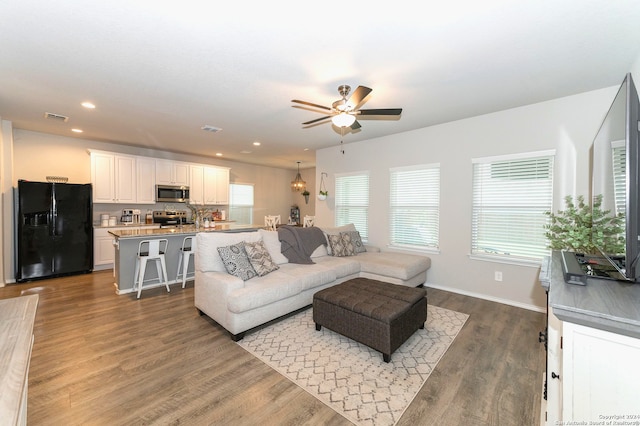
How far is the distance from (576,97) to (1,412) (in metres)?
5.06

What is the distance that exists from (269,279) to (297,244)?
3.44 feet

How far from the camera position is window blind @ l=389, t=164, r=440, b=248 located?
4.43 meters

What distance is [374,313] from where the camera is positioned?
7.78 feet

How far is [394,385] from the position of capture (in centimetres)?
204

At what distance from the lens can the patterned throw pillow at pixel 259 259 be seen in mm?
3202

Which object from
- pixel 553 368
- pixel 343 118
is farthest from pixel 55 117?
pixel 553 368

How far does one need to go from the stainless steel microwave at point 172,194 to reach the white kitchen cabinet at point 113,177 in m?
0.49

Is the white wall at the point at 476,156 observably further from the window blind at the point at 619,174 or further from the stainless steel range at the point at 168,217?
the stainless steel range at the point at 168,217

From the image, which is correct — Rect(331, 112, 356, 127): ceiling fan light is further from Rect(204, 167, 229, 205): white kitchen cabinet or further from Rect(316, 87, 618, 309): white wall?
Rect(204, 167, 229, 205): white kitchen cabinet

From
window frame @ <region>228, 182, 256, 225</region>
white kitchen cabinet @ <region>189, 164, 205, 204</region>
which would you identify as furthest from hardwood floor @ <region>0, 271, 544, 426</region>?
window frame @ <region>228, 182, 256, 225</region>

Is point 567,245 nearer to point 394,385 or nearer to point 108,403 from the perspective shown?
point 394,385

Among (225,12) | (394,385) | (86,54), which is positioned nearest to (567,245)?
(394,385)

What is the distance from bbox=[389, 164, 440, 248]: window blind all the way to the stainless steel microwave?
196 inches

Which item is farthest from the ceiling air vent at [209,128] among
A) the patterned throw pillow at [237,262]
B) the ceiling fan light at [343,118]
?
the ceiling fan light at [343,118]
